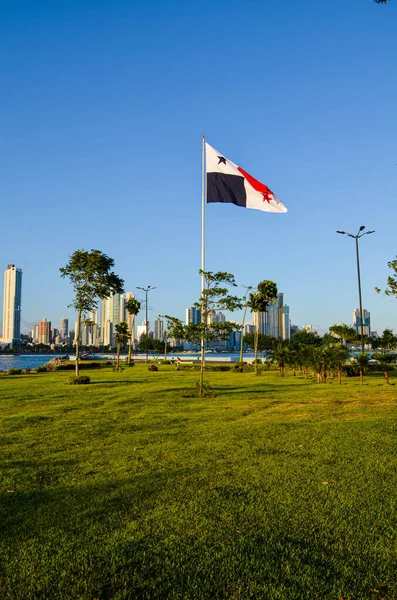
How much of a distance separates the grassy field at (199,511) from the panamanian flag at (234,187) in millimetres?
11661

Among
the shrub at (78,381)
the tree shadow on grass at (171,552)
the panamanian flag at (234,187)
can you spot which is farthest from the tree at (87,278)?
the tree shadow on grass at (171,552)

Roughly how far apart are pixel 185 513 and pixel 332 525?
2.02 metres

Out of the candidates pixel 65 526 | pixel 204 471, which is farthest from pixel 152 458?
pixel 65 526

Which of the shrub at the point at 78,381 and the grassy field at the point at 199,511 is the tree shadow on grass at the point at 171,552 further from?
the shrub at the point at 78,381

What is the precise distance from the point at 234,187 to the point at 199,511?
707 inches

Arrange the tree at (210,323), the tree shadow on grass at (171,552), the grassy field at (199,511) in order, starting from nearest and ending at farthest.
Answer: the tree shadow on grass at (171,552) → the grassy field at (199,511) → the tree at (210,323)

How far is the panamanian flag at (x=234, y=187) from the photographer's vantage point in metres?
21.7

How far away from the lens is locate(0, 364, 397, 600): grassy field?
4633 millimetres

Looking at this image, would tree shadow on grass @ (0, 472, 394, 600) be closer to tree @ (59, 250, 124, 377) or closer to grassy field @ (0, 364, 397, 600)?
grassy field @ (0, 364, 397, 600)

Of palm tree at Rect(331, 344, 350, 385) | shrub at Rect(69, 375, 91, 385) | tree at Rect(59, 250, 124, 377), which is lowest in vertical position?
shrub at Rect(69, 375, 91, 385)

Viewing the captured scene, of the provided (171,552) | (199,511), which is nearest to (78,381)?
(199,511)

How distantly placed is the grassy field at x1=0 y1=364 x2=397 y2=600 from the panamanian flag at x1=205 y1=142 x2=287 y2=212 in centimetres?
1166

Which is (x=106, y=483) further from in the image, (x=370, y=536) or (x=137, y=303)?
(x=137, y=303)

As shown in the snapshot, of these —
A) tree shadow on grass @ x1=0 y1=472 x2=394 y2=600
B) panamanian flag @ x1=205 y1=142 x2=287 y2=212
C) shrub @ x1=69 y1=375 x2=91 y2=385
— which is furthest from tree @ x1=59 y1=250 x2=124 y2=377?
tree shadow on grass @ x1=0 y1=472 x2=394 y2=600
